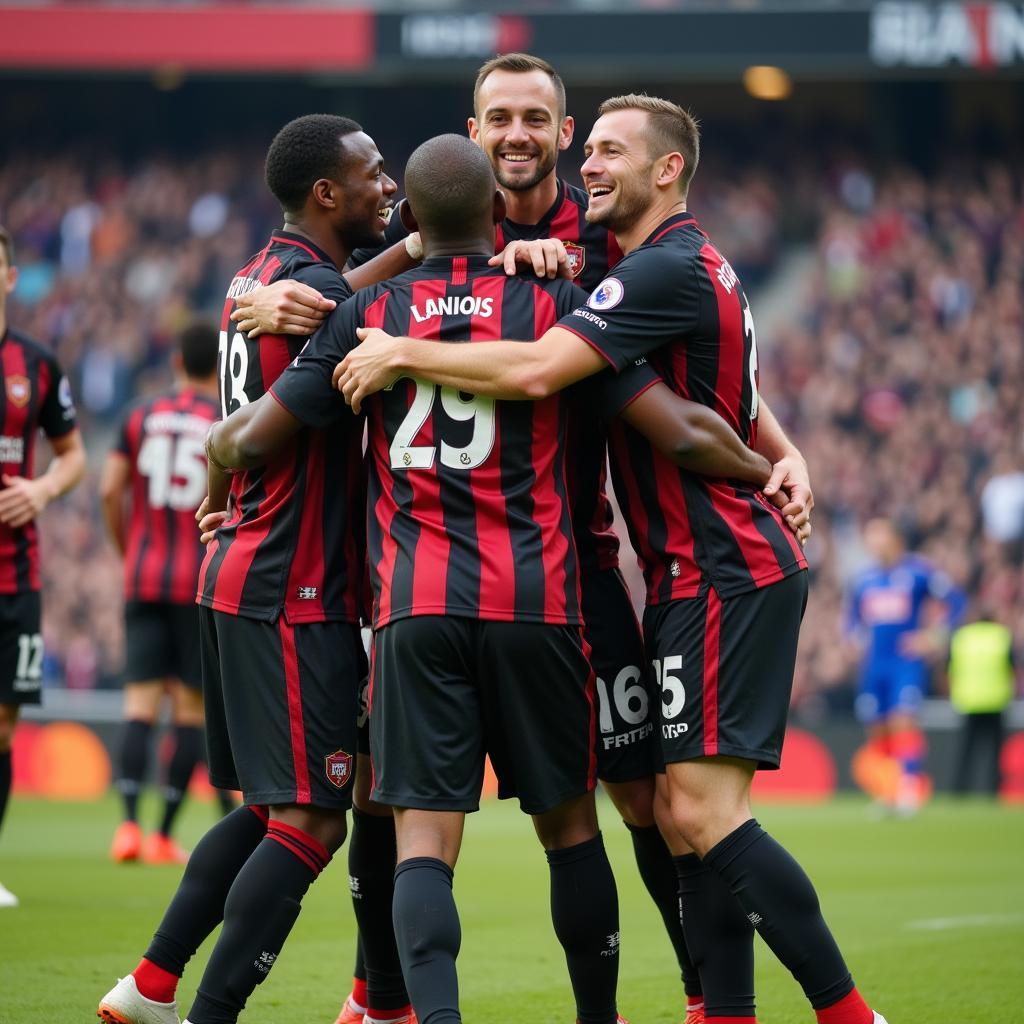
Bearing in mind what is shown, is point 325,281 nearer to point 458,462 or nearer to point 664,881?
point 458,462

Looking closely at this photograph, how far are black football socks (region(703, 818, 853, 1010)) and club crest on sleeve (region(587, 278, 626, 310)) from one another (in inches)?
53.3

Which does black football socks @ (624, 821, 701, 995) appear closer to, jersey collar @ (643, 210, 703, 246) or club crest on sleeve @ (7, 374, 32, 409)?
jersey collar @ (643, 210, 703, 246)

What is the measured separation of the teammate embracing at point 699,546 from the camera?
4.10 metres

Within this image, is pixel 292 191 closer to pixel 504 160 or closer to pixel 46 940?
pixel 504 160

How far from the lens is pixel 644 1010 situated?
5.23 meters

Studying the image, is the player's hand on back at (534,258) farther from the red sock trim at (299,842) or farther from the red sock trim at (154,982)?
the red sock trim at (154,982)

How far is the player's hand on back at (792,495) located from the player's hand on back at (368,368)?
43.1 inches

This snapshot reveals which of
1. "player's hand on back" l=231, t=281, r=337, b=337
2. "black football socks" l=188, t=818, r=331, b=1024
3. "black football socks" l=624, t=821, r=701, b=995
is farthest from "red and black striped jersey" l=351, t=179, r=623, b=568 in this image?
"black football socks" l=188, t=818, r=331, b=1024

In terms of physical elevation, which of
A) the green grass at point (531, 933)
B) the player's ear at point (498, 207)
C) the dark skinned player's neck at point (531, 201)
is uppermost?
the dark skinned player's neck at point (531, 201)

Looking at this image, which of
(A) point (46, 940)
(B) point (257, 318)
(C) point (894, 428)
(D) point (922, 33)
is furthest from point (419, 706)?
(D) point (922, 33)

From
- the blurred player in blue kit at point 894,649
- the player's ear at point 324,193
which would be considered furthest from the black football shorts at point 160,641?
the blurred player in blue kit at point 894,649

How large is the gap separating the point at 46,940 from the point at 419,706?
2.89 meters

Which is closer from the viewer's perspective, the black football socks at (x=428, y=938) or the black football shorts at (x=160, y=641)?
the black football socks at (x=428, y=938)

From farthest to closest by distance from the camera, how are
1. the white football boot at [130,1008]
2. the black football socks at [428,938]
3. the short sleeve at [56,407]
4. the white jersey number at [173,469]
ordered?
the white jersey number at [173,469] < the short sleeve at [56,407] < the white football boot at [130,1008] < the black football socks at [428,938]
